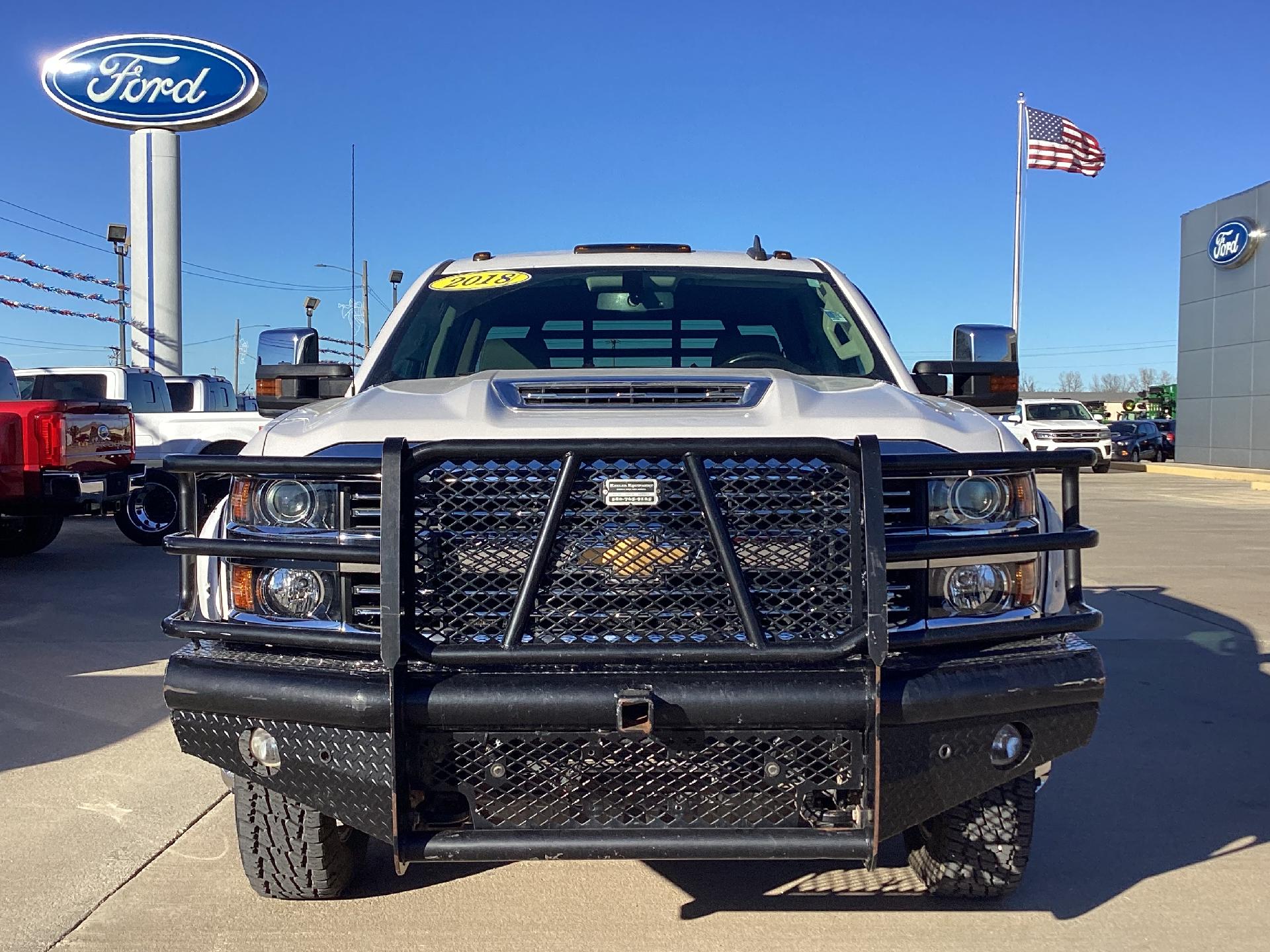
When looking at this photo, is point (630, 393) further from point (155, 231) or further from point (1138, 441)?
point (1138, 441)

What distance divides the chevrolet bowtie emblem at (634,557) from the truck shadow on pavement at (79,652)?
319 centimetres

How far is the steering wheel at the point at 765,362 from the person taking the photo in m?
4.19

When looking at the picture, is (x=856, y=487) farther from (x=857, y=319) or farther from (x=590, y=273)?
(x=590, y=273)

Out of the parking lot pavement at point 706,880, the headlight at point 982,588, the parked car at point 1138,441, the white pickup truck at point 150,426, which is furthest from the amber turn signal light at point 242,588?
the parked car at point 1138,441

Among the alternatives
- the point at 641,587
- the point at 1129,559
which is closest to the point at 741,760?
the point at 641,587

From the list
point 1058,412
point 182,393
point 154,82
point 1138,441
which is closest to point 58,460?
point 182,393

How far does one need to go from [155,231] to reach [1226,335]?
25.3m

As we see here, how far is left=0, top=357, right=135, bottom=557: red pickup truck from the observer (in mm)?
9797

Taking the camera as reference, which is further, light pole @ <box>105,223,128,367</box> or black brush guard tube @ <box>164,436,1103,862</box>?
light pole @ <box>105,223,128,367</box>

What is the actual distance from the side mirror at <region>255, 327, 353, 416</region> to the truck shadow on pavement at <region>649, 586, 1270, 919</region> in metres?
1.96

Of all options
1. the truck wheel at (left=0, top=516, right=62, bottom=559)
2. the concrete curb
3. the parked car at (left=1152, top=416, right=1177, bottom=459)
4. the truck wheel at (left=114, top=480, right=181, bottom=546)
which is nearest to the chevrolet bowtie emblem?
the truck wheel at (left=0, top=516, right=62, bottom=559)

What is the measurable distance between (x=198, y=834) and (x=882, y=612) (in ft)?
8.47

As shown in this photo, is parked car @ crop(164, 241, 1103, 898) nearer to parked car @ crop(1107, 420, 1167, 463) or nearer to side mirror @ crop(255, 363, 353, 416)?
side mirror @ crop(255, 363, 353, 416)

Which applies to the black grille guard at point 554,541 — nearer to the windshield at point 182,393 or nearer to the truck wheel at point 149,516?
the truck wheel at point 149,516
